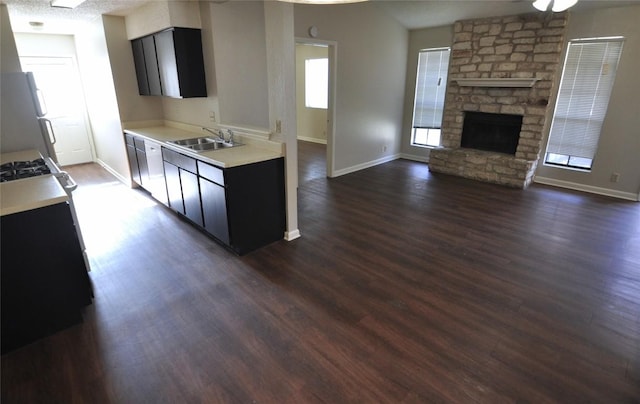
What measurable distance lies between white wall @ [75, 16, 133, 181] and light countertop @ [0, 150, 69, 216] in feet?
9.26

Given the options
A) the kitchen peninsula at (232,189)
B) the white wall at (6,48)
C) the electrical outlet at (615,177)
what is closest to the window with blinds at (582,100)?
the electrical outlet at (615,177)

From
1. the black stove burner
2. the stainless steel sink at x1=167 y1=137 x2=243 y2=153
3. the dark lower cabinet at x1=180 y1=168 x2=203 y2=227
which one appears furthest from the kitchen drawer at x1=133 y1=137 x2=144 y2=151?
the black stove burner

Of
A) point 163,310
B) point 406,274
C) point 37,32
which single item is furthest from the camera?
point 37,32

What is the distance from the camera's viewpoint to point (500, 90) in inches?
206

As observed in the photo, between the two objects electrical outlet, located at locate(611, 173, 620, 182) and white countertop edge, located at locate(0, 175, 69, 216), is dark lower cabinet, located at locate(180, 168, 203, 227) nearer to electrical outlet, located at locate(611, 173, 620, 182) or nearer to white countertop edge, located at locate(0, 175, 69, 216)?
white countertop edge, located at locate(0, 175, 69, 216)

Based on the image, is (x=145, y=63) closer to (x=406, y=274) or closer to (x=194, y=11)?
(x=194, y=11)

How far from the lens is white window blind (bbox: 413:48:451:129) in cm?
612

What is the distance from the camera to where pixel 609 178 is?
4.75 metres

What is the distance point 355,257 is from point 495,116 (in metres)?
3.98

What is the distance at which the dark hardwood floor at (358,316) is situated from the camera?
5.91 ft

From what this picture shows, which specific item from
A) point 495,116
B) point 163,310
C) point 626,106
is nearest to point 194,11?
point 163,310

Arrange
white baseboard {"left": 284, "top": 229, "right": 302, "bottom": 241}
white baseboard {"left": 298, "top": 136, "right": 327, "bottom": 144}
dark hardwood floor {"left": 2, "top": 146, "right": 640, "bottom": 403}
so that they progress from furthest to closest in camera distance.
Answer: white baseboard {"left": 298, "top": 136, "right": 327, "bottom": 144}, white baseboard {"left": 284, "top": 229, "right": 302, "bottom": 241}, dark hardwood floor {"left": 2, "top": 146, "right": 640, "bottom": 403}

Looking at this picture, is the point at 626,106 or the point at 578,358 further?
the point at 626,106

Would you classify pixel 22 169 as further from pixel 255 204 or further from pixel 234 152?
pixel 255 204
